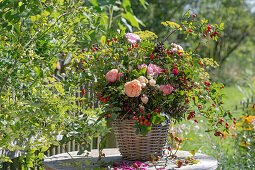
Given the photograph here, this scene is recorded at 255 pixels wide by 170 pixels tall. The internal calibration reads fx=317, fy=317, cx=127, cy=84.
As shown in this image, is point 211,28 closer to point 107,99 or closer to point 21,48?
point 107,99

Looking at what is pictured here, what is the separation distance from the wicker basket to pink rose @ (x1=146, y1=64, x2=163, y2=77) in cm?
29

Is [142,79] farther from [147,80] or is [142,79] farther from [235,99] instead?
[235,99]

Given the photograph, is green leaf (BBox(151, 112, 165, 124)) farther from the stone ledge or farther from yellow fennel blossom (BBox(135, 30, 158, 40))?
yellow fennel blossom (BBox(135, 30, 158, 40))

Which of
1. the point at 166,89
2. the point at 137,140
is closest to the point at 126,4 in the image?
the point at 166,89

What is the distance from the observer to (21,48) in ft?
4.53

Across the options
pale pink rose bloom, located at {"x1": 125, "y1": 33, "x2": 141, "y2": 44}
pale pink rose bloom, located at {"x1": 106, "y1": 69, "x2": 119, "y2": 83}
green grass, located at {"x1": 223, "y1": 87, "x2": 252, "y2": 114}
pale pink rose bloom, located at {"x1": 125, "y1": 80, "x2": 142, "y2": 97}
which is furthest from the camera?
green grass, located at {"x1": 223, "y1": 87, "x2": 252, "y2": 114}

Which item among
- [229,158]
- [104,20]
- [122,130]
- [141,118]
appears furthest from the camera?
[229,158]

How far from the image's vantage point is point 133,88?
5.28 ft

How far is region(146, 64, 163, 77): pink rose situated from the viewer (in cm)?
174

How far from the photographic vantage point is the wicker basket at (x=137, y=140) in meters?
1.80

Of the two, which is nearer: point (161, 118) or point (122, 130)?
point (161, 118)

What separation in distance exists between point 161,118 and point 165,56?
384 millimetres

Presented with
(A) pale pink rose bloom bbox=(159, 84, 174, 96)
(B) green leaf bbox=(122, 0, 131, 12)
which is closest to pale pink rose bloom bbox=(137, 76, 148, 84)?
(A) pale pink rose bloom bbox=(159, 84, 174, 96)

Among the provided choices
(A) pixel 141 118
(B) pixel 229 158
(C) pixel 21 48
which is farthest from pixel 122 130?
(B) pixel 229 158
